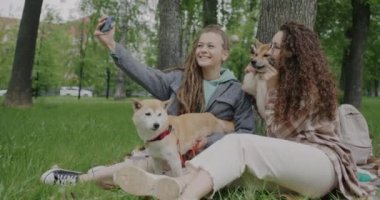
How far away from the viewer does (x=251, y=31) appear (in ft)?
131

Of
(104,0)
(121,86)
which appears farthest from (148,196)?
(121,86)

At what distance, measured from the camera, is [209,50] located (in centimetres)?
537

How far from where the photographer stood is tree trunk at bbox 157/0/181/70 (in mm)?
10625

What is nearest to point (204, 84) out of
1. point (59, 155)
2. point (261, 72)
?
point (261, 72)

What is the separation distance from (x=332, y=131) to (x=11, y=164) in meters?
2.79

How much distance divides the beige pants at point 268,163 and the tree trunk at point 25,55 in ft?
47.9

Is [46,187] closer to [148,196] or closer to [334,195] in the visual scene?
[148,196]

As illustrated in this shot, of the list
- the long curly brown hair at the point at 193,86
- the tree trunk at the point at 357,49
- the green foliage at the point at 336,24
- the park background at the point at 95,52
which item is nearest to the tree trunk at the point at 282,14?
the park background at the point at 95,52

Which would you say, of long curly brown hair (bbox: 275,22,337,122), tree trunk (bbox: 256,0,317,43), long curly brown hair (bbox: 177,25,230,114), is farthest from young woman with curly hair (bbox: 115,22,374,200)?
tree trunk (bbox: 256,0,317,43)

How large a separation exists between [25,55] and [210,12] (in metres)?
6.12

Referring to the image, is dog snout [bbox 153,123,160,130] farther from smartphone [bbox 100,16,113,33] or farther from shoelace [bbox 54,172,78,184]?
smartphone [bbox 100,16,113,33]

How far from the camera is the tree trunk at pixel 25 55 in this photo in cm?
1753

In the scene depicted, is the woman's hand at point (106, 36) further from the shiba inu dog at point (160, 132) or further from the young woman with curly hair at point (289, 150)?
the young woman with curly hair at point (289, 150)

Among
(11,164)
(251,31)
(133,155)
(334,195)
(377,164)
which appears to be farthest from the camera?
(251,31)
